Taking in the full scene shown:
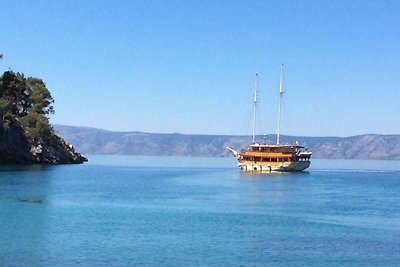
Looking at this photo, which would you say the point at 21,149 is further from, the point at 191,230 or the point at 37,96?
the point at 191,230

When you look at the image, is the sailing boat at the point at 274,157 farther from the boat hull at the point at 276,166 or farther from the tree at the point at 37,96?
the tree at the point at 37,96

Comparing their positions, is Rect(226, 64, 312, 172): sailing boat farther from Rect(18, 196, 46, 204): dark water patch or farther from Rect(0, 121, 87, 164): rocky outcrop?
Rect(18, 196, 46, 204): dark water patch

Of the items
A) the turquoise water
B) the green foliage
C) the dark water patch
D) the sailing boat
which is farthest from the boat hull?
the dark water patch

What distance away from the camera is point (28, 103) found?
579 feet

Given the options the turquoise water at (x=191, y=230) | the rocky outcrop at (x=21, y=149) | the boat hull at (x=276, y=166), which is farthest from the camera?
the boat hull at (x=276, y=166)

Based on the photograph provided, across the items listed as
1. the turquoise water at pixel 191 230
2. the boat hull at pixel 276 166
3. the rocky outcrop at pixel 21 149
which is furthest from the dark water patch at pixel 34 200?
the boat hull at pixel 276 166

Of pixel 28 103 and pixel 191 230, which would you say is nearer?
pixel 191 230

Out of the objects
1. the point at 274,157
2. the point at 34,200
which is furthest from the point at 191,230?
the point at 274,157

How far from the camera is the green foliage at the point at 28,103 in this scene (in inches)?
6327

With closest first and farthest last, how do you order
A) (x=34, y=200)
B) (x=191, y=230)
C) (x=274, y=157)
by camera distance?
(x=191, y=230) < (x=34, y=200) < (x=274, y=157)

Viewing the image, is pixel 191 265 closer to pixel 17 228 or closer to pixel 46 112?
pixel 17 228

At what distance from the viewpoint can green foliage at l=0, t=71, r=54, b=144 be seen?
161 metres

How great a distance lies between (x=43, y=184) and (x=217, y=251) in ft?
207

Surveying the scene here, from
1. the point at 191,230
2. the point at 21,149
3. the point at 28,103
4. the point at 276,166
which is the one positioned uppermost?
the point at 28,103
